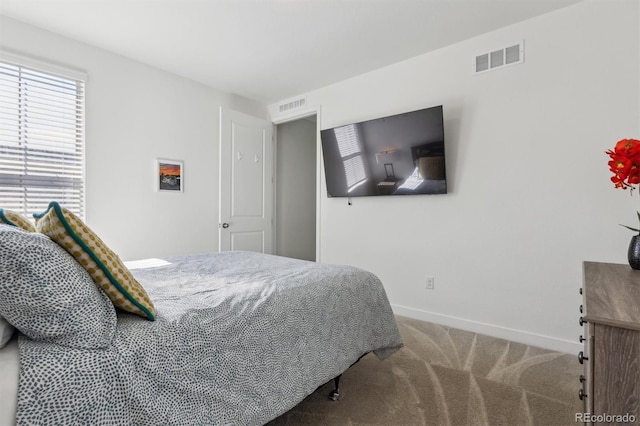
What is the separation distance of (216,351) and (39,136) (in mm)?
2779

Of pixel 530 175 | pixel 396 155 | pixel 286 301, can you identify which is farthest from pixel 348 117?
pixel 286 301

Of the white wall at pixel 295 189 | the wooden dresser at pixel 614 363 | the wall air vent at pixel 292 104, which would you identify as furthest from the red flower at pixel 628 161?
Result: the white wall at pixel 295 189

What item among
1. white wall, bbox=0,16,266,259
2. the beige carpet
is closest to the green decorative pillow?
the beige carpet

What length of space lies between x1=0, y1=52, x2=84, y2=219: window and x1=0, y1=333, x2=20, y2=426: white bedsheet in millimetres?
2451

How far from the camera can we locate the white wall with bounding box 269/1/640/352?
227cm

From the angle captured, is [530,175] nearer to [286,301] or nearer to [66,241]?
[286,301]

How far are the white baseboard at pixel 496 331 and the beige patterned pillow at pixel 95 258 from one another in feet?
8.67

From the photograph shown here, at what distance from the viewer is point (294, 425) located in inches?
61.1

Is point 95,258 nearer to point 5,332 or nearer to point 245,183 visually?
point 5,332

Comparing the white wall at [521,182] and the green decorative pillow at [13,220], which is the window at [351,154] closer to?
the white wall at [521,182]

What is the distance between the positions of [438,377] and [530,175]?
67.3 inches

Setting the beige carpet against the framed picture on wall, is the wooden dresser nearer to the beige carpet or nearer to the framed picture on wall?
the beige carpet

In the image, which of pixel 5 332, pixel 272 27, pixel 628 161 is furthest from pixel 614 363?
pixel 272 27

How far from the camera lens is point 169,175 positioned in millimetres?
3518
